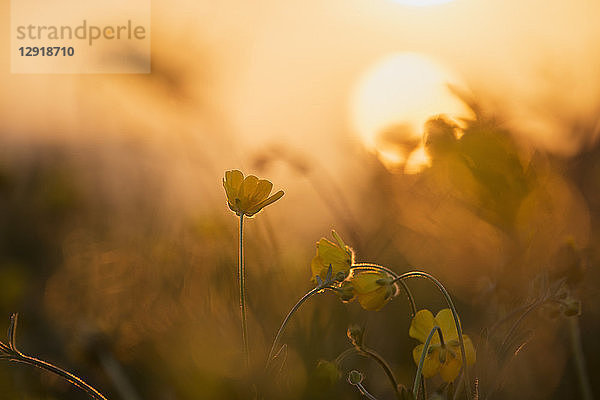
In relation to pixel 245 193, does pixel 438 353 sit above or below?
below

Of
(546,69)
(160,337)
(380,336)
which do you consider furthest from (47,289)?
(546,69)

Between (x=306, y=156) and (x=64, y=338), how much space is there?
616 millimetres

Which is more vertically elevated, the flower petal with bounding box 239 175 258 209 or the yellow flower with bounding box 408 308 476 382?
the flower petal with bounding box 239 175 258 209

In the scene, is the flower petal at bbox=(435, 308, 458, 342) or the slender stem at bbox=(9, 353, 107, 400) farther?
the flower petal at bbox=(435, 308, 458, 342)

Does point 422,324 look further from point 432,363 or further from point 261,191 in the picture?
point 261,191

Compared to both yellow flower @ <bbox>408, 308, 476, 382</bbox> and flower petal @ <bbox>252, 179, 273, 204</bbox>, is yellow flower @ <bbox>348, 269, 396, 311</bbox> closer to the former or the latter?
yellow flower @ <bbox>408, 308, 476, 382</bbox>

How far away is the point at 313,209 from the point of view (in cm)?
123

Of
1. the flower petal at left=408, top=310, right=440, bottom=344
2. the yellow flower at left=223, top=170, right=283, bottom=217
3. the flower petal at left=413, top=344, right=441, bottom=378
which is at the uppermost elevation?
the yellow flower at left=223, top=170, right=283, bottom=217

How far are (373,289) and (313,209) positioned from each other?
729mm

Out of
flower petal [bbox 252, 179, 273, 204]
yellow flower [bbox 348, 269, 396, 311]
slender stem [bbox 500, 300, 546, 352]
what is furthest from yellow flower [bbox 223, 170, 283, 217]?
slender stem [bbox 500, 300, 546, 352]

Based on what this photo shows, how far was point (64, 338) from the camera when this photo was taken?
1117mm

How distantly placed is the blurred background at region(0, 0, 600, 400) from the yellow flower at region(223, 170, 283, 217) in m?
0.15

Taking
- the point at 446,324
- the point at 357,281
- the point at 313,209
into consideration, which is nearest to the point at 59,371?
the point at 357,281

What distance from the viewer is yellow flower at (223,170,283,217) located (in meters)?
0.57
